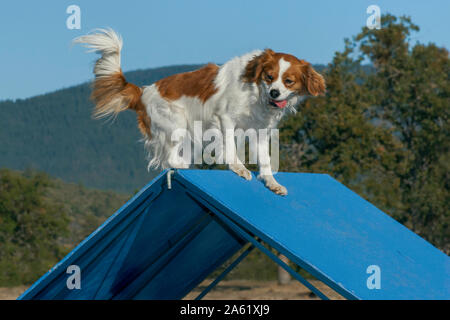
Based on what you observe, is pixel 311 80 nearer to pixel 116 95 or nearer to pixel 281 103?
pixel 281 103

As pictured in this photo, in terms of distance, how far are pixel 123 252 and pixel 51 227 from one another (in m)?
21.7

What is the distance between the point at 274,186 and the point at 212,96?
944 millimetres

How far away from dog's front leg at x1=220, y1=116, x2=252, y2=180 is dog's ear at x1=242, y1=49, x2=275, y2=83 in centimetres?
38

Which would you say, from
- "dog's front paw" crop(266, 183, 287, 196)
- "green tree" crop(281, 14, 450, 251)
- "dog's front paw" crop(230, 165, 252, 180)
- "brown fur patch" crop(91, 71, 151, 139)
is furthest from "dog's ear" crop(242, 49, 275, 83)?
"green tree" crop(281, 14, 450, 251)

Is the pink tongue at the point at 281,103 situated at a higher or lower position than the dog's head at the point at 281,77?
lower

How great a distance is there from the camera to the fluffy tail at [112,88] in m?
5.87

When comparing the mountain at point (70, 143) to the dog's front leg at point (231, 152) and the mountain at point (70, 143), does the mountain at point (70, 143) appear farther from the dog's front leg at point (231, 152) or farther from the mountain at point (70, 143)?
the dog's front leg at point (231, 152)

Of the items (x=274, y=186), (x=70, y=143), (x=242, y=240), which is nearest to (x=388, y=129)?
(x=242, y=240)

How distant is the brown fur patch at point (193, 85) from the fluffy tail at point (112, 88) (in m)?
0.28

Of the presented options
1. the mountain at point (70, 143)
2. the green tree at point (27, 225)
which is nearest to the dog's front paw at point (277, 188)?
the green tree at point (27, 225)

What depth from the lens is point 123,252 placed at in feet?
16.4

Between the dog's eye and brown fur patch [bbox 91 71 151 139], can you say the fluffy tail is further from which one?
the dog's eye

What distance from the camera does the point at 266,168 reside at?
5297 mm
